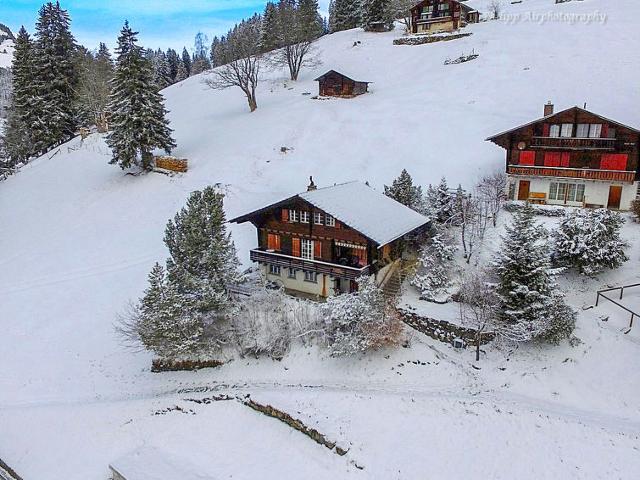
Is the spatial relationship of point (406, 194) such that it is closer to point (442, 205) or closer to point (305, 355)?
point (442, 205)

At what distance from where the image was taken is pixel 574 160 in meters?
34.7

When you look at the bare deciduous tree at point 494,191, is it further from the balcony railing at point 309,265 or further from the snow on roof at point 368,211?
the balcony railing at point 309,265

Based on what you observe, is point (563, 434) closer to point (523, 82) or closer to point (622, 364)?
point (622, 364)

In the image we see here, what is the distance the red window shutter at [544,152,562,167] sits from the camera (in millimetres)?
35062

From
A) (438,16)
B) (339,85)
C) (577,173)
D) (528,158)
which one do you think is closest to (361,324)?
(528,158)

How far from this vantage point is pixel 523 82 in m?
55.0

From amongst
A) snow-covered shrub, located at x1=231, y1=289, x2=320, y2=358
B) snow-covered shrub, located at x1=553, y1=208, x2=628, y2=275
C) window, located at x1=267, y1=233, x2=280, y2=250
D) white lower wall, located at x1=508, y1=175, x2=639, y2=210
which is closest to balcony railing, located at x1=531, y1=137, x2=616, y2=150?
white lower wall, located at x1=508, y1=175, x2=639, y2=210

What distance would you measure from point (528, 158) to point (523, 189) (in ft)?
7.94

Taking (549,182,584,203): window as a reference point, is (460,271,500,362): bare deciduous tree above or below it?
below

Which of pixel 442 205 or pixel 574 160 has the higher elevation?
pixel 574 160

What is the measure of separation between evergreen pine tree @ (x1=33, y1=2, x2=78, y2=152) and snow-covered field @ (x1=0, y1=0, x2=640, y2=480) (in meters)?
3.94

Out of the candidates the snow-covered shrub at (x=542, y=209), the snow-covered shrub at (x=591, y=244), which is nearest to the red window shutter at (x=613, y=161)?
the snow-covered shrub at (x=542, y=209)

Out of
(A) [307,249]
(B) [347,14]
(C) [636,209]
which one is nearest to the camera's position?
(A) [307,249]

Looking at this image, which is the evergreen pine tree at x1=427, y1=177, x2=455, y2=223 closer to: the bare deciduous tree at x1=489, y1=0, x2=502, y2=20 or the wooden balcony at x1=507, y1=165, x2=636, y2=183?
the wooden balcony at x1=507, y1=165, x2=636, y2=183
